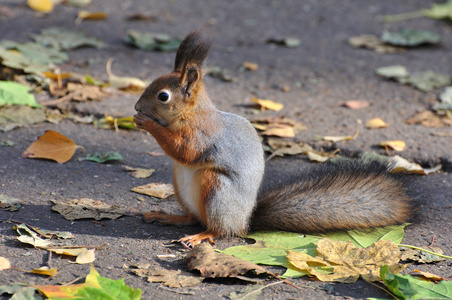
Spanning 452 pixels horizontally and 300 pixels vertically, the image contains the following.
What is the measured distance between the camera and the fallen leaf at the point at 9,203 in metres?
2.11

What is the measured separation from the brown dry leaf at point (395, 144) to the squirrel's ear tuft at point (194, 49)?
1337mm

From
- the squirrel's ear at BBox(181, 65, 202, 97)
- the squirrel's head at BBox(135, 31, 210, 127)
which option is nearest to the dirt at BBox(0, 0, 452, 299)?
the squirrel's head at BBox(135, 31, 210, 127)

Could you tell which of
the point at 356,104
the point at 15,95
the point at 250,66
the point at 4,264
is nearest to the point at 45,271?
the point at 4,264

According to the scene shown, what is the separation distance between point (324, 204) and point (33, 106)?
1.84 meters

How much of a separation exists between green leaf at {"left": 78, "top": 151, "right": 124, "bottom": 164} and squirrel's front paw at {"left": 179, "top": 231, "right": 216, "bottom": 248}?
2.57ft

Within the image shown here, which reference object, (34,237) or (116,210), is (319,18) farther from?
(34,237)

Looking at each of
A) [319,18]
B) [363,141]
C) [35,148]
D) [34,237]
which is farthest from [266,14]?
[34,237]

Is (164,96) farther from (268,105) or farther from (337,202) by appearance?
(268,105)

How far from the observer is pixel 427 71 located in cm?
418

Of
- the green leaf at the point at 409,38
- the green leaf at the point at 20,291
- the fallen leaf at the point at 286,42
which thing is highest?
the green leaf at the point at 409,38

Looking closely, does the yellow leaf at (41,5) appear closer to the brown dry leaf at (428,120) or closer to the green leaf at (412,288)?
the brown dry leaf at (428,120)

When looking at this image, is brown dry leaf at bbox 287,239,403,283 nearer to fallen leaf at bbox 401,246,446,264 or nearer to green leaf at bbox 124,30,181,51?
fallen leaf at bbox 401,246,446,264

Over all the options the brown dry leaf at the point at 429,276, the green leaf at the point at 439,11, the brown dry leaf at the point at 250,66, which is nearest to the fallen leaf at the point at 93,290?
the brown dry leaf at the point at 429,276

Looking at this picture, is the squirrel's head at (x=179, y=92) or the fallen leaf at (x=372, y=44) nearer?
the squirrel's head at (x=179, y=92)
